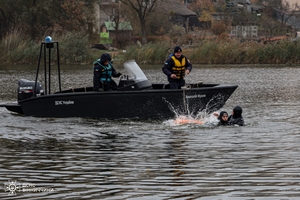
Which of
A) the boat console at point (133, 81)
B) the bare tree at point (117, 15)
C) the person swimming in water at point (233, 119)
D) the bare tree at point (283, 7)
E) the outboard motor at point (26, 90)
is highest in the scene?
the bare tree at point (283, 7)

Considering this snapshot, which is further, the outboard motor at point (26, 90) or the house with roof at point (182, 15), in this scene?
the house with roof at point (182, 15)

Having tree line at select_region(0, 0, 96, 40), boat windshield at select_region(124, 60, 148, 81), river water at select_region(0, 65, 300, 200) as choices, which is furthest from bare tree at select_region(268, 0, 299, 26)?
boat windshield at select_region(124, 60, 148, 81)

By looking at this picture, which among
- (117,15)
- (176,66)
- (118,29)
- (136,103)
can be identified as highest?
(117,15)

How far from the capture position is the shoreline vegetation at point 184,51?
158 feet

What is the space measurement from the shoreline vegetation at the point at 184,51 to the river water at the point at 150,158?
2663cm

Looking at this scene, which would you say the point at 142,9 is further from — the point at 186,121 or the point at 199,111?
the point at 186,121

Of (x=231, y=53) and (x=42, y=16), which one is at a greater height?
(x=42, y=16)

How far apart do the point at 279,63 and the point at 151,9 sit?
28.5 metres

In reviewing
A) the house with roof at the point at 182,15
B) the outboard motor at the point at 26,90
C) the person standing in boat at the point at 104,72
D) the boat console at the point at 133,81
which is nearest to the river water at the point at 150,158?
the outboard motor at the point at 26,90

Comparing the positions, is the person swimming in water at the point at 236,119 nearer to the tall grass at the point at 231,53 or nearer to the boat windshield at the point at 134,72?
the boat windshield at the point at 134,72

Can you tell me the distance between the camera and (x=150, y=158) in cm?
1297

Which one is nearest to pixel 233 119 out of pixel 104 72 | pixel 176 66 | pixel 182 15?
pixel 176 66

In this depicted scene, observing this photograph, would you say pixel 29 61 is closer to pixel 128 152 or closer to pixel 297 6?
pixel 128 152

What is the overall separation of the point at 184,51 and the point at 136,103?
3425cm
